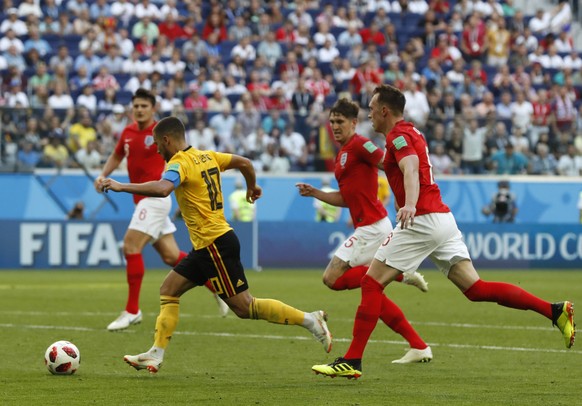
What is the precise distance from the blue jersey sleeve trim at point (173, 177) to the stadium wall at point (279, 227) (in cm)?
1497

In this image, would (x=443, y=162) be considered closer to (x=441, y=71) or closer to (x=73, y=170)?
(x=441, y=71)

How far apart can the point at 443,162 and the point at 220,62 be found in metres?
5.80

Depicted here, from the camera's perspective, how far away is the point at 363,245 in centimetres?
1105

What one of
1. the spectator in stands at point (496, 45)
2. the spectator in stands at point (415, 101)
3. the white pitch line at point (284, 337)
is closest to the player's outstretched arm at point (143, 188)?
the white pitch line at point (284, 337)

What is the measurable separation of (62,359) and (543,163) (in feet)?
62.7

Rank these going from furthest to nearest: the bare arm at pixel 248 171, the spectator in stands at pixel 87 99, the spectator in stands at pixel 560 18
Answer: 1. the spectator in stands at pixel 560 18
2. the spectator in stands at pixel 87 99
3. the bare arm at pixel 248 171

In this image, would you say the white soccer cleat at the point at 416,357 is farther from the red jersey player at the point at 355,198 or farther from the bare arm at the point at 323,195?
the bare arm at the point at 323,195

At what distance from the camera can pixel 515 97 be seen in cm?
2973

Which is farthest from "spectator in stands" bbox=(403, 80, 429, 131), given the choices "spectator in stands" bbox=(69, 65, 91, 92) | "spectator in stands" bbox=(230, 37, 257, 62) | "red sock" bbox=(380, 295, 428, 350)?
"red sock" bbox=(380, 295, 428, 350)

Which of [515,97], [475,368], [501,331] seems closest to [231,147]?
[515,97]

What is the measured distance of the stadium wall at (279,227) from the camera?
2358 centimetres

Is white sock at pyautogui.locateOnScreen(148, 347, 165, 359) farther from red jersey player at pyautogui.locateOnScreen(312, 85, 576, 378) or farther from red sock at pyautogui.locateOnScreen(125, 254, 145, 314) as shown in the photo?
red sock at pyautogui.locateOnScreen(125, 254, 145, 314)

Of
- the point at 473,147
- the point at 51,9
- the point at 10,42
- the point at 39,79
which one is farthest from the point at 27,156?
the point at 473,147

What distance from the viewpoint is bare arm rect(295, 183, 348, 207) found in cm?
997
